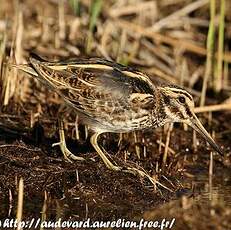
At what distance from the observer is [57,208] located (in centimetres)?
484

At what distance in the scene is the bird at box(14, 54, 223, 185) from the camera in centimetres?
523

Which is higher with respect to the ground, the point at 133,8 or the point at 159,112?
the point at 133,8

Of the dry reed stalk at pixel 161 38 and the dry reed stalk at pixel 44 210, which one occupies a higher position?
the dry reed stalk at pixel 161 38

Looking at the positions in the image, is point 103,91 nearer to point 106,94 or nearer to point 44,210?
point 106,94

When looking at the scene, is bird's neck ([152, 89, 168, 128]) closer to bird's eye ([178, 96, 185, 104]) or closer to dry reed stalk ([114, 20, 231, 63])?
bird's eye ([178, 96, 185, 104])

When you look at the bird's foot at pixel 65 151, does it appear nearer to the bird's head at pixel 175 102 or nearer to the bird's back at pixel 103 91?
the bird's back at pixel 103 91

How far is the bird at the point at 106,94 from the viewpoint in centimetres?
523

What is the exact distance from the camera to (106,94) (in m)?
5.25

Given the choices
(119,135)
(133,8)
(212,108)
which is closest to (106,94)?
(119,135)

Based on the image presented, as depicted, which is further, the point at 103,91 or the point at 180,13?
the point at 180,13

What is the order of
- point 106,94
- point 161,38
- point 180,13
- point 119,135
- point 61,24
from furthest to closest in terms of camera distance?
point 180,13, point 161,38, point 61,24, point 119,135, point 106,94

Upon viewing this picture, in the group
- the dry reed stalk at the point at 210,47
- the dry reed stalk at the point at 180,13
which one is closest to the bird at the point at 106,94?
the dry reed stalk at the point at 210,47

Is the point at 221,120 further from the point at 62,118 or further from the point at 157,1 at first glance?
the point at 157,1

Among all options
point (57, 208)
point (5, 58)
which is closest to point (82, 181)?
point (57, 208)
